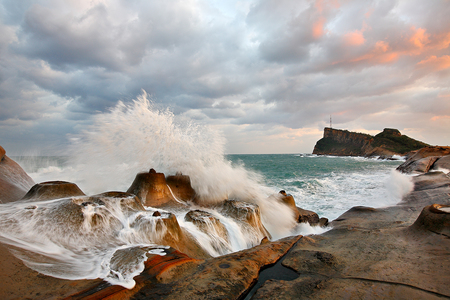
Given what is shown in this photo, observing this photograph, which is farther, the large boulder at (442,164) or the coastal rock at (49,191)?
the large boulder at (442,164)

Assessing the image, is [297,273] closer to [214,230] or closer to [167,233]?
[167,233]

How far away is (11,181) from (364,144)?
98.6 m

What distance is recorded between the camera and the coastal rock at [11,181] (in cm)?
526

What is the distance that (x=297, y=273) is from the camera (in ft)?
8.64

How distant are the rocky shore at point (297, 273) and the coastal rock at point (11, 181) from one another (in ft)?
13.2

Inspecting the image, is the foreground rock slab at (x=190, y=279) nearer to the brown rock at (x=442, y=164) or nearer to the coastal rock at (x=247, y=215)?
the coastal rock at (x=247, y=215)

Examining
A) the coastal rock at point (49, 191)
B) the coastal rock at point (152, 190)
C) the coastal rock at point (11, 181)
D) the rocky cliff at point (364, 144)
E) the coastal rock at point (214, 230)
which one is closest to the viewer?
the coastal rock at point (49, 191)

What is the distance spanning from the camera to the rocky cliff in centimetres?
6706

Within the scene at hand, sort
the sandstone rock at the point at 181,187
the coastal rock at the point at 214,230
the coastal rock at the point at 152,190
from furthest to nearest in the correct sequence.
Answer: the sandstone rock at the point at 181,187, the coastal rock at the point at 152,190, the coastal rock at the point at 214,230

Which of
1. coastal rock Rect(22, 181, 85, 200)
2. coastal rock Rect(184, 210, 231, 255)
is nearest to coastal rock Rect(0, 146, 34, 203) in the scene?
coastal rock Rect(22, 181, 85, 200)

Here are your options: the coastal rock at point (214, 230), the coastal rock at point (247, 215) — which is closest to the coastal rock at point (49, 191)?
the coastal rock at point (214, 230)

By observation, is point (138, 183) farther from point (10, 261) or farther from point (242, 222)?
point (10, 261)

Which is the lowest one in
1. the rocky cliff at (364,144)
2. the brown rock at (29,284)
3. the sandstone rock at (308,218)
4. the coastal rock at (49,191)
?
the sandstone rock at (308,218)

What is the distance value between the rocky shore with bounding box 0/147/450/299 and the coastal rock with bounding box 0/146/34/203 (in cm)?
401
